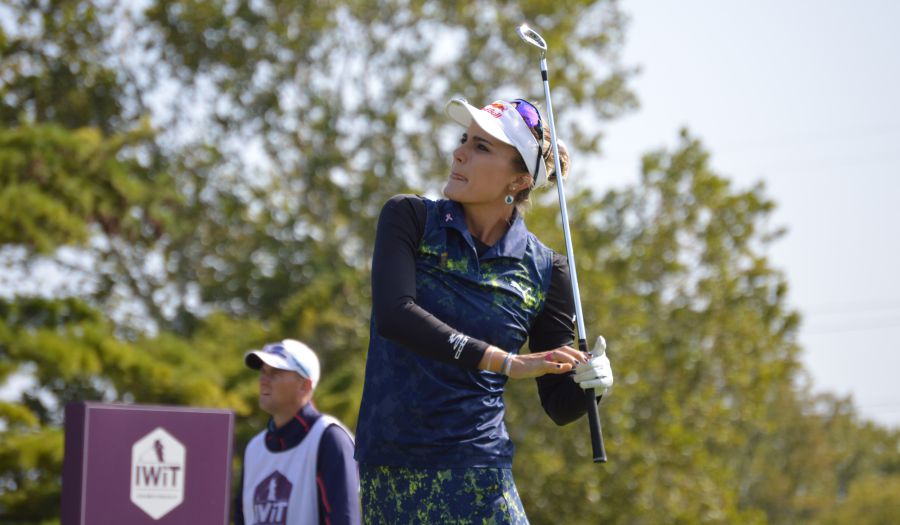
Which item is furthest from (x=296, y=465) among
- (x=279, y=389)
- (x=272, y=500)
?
(x=279, y=389)

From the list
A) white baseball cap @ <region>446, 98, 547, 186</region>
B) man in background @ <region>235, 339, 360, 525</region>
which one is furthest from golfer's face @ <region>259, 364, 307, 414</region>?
white baseball cap @ <region>446, 98, 547, 186</region>

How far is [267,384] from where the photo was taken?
5848mm

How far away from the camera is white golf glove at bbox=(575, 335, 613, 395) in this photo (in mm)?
3133

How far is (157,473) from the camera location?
18.1 ft

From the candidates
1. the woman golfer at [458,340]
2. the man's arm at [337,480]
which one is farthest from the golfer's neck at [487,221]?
the man's arm at [337,480]

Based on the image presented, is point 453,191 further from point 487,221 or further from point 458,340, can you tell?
point 458,340

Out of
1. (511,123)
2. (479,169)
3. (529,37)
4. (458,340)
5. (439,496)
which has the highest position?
(529,37)

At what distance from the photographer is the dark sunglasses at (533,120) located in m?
3.45

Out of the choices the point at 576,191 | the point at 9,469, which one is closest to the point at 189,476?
the point at 9,469

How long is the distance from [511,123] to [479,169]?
0.47ft

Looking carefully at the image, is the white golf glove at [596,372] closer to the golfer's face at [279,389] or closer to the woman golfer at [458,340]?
the woman golfer at [458,340]

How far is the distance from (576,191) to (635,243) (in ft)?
5.32

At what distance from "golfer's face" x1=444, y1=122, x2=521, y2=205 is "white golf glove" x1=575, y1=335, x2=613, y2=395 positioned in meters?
0.49

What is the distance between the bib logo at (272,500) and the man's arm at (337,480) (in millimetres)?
147
